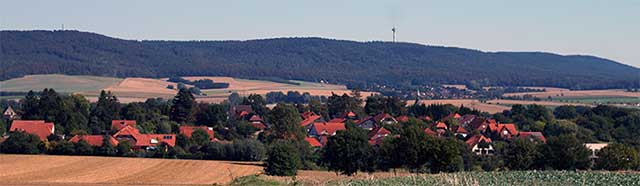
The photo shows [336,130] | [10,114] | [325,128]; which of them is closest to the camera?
[336,130]

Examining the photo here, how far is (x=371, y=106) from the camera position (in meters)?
96.8

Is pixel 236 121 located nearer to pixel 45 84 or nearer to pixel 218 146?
pixel 218 146

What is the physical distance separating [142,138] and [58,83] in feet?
297

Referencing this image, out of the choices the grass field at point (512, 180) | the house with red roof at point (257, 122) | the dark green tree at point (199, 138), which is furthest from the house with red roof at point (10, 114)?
the grass field at point (512, 180)

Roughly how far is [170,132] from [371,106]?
24.7 metres

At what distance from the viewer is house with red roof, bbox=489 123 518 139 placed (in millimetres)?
75750

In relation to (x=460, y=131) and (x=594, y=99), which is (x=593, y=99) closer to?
(x=594, y=99)

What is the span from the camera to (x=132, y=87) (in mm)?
153875

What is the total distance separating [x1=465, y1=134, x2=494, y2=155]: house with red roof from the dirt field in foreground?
13283 mm

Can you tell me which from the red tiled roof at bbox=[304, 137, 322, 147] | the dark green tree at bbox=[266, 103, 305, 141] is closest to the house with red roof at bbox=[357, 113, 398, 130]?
the dark green tree at bbox=[266, 103, 305, 141]

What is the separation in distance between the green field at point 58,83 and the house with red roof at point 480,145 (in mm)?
87120

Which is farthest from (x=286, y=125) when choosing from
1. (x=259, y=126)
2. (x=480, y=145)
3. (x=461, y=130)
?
(x=480, y=145)

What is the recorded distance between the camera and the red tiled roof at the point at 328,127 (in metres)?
79.4

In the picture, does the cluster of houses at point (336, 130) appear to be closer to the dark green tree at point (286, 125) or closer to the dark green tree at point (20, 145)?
the dark green tree at point (286, 125)
